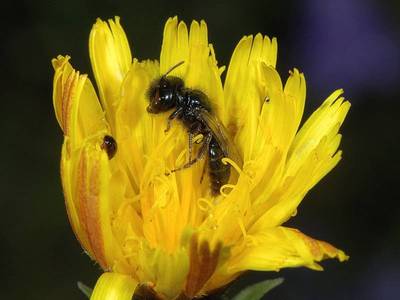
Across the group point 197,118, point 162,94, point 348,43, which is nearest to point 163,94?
point 162,94

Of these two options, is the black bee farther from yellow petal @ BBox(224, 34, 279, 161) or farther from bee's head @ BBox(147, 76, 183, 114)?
yellow petal @ BBox(224, 34, 279, 161)

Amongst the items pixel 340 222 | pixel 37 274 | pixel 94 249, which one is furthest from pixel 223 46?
pixel 94 249

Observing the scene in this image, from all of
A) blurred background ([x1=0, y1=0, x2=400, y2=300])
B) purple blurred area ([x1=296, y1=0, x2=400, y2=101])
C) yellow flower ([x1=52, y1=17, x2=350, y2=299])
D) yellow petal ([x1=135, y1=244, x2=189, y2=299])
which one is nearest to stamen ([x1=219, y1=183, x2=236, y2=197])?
yellow flower ([x1=52, y1=17, x2=350, y2=299])

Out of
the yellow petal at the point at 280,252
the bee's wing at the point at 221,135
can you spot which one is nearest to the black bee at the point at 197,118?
the bee's wing at the point at 221,135

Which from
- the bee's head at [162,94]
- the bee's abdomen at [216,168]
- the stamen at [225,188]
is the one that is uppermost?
the bee's head at [162,94]

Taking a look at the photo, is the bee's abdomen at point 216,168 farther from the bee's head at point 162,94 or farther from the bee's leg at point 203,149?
the bee's head at point 162,94

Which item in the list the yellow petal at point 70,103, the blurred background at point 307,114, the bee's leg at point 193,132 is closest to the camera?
the yellow petal at point 70,103
